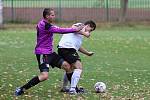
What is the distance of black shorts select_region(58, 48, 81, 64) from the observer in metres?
9.74

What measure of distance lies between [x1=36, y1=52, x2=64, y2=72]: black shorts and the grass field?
0.49 m

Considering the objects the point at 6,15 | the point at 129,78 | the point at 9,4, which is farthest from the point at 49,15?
the point at 9,4

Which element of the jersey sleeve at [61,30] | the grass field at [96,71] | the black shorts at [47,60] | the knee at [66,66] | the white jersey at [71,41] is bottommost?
the grass field at [96,71]

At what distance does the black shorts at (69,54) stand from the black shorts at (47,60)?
13cm

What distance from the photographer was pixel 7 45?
66.6 feet

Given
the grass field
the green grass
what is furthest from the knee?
the green grass

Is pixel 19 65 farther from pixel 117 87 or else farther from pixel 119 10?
pixel 119 10

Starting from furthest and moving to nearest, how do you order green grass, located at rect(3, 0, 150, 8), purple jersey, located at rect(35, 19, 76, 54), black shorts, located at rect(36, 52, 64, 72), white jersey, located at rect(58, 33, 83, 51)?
green grass, located at rect(3, 0, 150, 8)
white jersey, located at rect(58, 33, 83, 51)
black shorts, located at rect(36, 52, 64, 72)
purple jersey, located at rect(35, 19, 76, 54)

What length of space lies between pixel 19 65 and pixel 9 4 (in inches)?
984

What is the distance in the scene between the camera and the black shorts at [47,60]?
31.2ft

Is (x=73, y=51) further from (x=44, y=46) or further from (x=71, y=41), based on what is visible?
(x=44, y=46)

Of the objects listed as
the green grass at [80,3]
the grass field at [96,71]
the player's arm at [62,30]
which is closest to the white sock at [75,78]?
the grass field at [96,71]

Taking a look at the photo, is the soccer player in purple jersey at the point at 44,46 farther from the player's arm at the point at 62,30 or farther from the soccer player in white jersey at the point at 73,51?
the soccer player in white jersey at the point at 73,51

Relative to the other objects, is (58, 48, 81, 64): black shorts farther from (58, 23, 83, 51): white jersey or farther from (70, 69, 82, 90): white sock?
(70, 69, 82, 90): white sock
